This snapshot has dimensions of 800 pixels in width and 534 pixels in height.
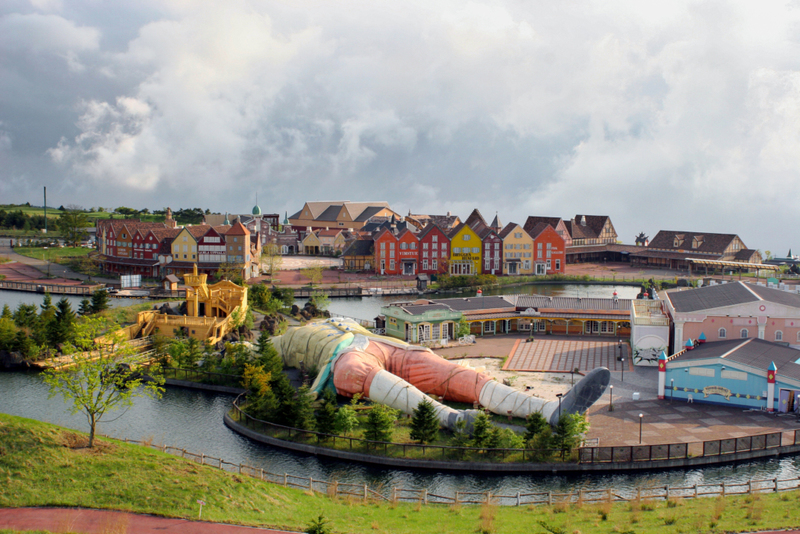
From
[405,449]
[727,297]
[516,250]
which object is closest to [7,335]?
[405,449]

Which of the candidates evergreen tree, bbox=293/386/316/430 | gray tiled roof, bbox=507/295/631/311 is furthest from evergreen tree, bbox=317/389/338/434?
gray tiled roof, bbox=507/295/631/311

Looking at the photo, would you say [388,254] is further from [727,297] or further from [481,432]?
[481,432]

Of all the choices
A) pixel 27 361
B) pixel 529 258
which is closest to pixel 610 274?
pixel 529 258

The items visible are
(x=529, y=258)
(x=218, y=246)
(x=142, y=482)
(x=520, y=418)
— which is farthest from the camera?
(x=529, y=258)

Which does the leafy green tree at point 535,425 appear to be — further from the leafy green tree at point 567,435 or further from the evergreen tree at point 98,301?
the evergreen tree at point 98,301

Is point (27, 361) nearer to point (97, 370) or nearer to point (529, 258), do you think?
point (97, 370)

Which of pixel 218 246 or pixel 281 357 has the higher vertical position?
pixel 218 246

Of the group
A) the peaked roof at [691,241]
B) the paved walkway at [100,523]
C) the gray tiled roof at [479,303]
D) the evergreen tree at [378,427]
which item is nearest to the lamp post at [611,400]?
the evergreen tree at [378,427]
